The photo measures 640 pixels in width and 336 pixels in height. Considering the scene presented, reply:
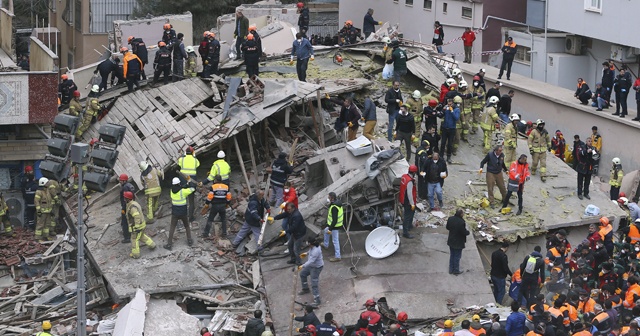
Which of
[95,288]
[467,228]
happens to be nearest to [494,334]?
[467,228]

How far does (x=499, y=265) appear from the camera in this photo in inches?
1037

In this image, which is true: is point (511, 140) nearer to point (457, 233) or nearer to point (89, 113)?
point (457, 233)

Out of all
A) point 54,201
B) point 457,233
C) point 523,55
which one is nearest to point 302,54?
point 54,201

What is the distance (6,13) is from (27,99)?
7216 mm

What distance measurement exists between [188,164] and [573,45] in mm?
18455

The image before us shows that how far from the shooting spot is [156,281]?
89.6 feet

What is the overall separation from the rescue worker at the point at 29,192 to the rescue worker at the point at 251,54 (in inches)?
251

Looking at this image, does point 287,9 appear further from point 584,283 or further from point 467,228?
point 584,283

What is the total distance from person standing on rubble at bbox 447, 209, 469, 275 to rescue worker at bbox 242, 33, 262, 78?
958 centimetres

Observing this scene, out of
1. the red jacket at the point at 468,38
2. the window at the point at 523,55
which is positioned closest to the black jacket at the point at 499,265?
the red jacket at the point at 468,38

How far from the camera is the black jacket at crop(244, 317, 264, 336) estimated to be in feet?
78.8

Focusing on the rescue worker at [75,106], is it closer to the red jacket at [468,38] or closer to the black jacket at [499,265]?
the black jacket at [499,265]

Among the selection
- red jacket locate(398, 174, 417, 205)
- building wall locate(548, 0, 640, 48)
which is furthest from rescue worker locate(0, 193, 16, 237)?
building wall locate(548, 0, 640, 48)

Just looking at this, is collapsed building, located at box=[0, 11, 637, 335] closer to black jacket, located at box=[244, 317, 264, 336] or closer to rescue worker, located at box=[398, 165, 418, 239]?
rescue worker, located at box=[398, 165, 418, 239]
